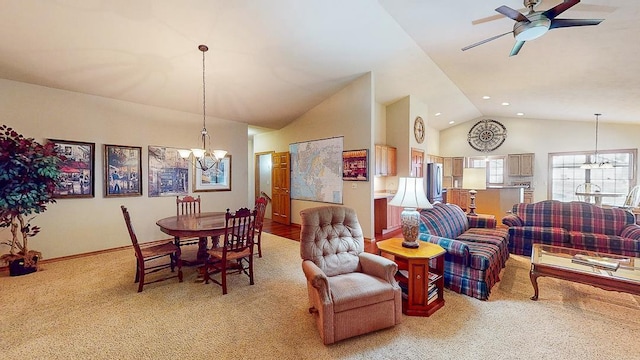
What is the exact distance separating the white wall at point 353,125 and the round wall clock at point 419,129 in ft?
7.03

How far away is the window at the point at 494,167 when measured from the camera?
868cm

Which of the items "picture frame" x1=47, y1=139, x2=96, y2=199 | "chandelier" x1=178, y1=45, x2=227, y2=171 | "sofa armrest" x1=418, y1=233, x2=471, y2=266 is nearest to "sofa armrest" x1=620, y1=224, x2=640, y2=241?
"sofa armrest" x1=418, y1=233, x2=471, y2=266

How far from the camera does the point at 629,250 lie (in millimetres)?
3467

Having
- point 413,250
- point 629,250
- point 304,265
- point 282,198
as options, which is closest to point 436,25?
point 413,250

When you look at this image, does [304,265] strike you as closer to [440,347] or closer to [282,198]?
[440,347]

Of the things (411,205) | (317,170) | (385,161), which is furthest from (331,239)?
(385,161)

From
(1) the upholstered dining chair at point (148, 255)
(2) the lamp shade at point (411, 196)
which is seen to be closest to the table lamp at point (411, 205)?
(2) the lamp shade at point (411, 196)

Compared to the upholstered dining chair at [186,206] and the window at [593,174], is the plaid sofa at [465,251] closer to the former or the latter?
the upholstered dining chair at [186,206]

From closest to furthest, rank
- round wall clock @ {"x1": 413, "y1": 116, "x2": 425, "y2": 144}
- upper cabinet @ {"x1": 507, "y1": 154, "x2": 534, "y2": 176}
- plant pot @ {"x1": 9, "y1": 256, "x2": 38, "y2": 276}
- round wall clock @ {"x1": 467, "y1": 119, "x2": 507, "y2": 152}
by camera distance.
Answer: plant pot @ {"x1": 9, "y1": 256, "x2": 38, "y2": 276} → round wall clock @ {"x1": 413, "y1": 116, "x2": 425, "y2": 144} → upper cabinet @ {"x1": 507, "y1": 154, "x2": 534, "y2": 176} → round wall clock @ {"x1": 467, "y1": 119, "x2": 507, "y2": 152}

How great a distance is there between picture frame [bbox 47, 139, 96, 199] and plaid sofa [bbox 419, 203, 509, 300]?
5170 millimetres

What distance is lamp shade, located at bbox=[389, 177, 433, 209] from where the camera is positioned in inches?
105

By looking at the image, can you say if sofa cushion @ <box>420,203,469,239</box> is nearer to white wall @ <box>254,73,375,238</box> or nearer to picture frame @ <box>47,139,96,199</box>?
white wall @ <box>254,73,375,238</box>

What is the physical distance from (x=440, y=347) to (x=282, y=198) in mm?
5371

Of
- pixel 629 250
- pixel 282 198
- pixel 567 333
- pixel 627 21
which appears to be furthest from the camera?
pixel 282 198
